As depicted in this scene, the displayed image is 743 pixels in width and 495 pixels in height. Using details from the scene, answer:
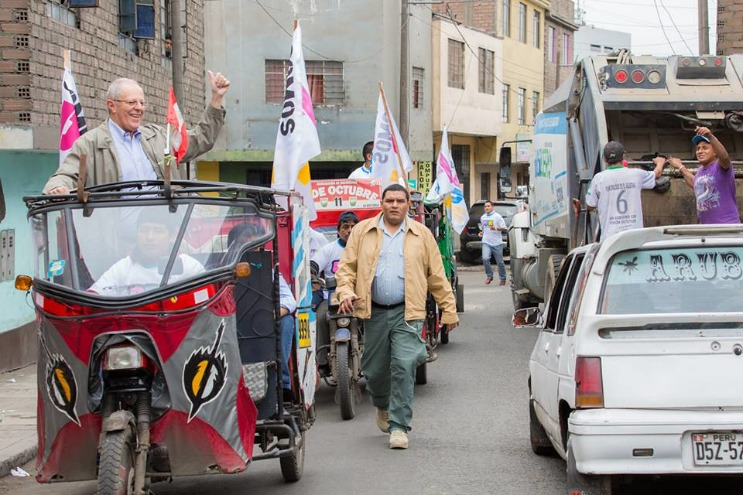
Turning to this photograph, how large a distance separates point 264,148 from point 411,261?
24.2m

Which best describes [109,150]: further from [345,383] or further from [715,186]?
[715,186]

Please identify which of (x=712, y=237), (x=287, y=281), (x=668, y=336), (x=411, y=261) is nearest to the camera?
(x=668, y=336)

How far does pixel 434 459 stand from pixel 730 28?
1438cm

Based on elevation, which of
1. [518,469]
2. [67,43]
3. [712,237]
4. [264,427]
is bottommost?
[518,469]

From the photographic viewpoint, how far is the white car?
5609 mm

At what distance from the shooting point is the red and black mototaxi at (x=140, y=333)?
571 centimetres

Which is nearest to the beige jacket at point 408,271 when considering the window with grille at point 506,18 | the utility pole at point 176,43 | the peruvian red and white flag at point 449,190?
the utility pole at point 176,43

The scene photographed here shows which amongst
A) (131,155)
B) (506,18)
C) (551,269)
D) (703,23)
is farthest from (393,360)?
(506,18)

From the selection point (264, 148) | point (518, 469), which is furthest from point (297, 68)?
point (264, 148)

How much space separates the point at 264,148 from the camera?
1284 inches

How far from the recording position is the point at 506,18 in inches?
1761

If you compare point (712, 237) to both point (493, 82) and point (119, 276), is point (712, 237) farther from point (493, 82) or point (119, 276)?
point (493, 82)

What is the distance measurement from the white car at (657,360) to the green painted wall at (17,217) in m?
8.35

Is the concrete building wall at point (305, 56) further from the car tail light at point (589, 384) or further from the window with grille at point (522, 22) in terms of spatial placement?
the car tail light at point (589, 384)
